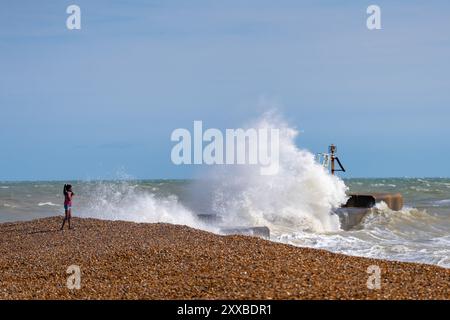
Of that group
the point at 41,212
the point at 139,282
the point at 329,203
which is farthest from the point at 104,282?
the point at 41,212

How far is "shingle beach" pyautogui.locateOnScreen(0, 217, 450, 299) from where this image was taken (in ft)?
27.6

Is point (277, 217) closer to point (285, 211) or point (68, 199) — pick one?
Answer: point (285, 211)

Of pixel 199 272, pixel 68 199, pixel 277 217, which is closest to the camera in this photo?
pixel 199 272

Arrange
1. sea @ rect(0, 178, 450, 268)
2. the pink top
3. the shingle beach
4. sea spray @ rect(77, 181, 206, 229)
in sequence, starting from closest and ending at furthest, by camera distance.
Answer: the shingle beach, the pink top, sea @ rect(0, 178, 450, 268), sea spray @ rect(77, 181, 206, 229)

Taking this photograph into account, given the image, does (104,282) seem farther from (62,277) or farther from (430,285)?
(430,285)

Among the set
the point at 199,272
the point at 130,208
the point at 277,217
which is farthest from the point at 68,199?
the point at 277,217

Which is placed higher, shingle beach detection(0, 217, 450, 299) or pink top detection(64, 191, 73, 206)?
pink top detection(64, 191, 73, 206)

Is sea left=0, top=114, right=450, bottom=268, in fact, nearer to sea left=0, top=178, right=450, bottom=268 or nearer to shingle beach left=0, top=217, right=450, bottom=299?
sea left=0, top=178, right=450, bottom=268

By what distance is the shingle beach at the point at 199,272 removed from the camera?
840 cm

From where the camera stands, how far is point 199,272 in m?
9.84

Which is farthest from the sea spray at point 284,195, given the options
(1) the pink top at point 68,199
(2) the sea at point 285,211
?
(1) the pink top at point 68,199

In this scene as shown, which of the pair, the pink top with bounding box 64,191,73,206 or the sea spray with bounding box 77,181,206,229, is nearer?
the pink top with bounding box 64,191,73,206

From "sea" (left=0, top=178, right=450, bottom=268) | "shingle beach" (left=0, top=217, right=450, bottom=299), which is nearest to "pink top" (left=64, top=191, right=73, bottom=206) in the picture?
"shingle beach" (left=0, top=217, right=450, bottom=299)
